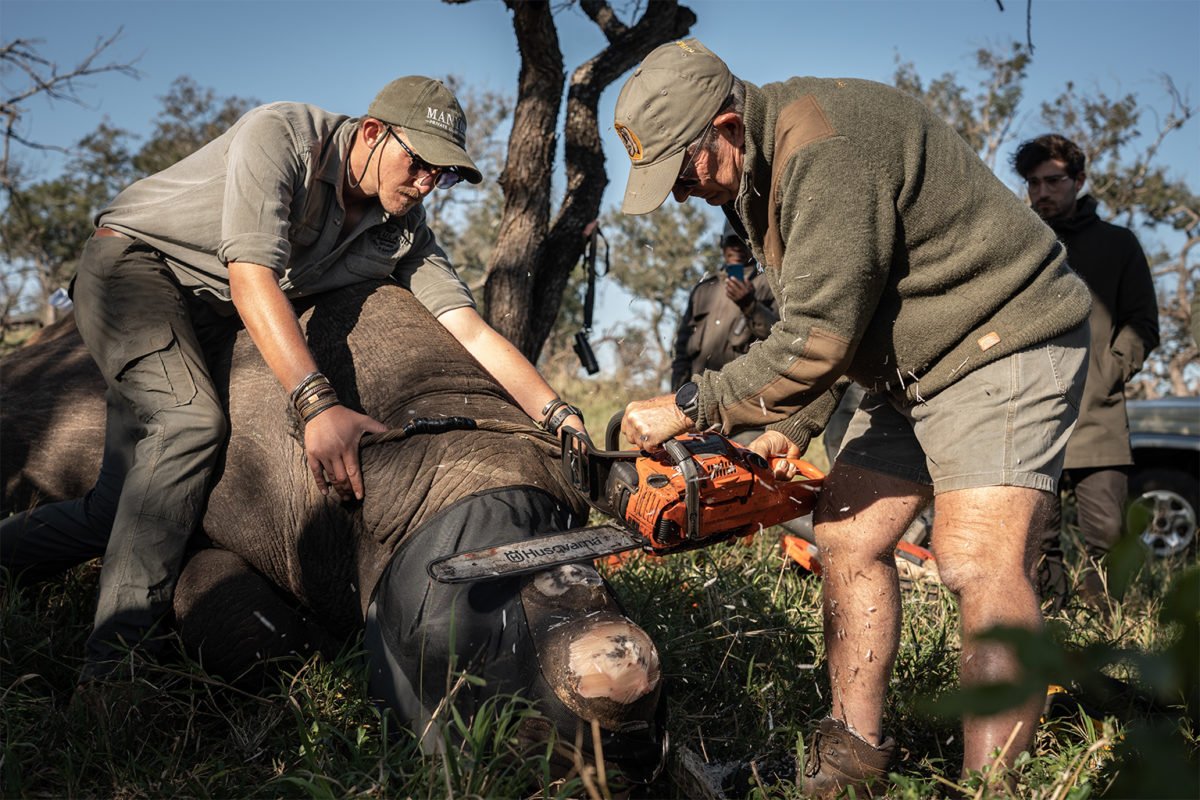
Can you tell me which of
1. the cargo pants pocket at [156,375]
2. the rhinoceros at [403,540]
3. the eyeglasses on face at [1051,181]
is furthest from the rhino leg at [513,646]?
the eyeglasses on face at [1051,181]

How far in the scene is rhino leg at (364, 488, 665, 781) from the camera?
2.44 meters

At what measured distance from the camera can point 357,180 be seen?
3.77 m

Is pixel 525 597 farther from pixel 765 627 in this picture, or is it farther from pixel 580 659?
pixel 765 627

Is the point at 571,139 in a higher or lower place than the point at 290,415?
higher

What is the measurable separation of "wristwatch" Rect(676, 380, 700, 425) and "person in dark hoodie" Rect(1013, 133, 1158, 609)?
365 cm

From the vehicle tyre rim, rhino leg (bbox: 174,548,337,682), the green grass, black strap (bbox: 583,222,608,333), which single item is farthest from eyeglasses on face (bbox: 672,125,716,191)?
the vehicle tyre rim

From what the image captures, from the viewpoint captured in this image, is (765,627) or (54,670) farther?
(765,627)

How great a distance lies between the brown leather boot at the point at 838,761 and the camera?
3018 mm

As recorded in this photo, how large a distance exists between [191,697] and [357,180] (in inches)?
72.3

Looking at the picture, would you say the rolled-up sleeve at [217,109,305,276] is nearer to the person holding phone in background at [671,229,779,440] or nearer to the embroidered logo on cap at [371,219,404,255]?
the embroidered logo on cap at [371,219,404,255]

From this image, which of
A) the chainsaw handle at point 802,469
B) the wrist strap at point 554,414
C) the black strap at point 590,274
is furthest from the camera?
the black strap at point 590,274

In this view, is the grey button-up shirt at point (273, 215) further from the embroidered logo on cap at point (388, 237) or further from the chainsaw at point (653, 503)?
the chainsaw at point (653, 503)

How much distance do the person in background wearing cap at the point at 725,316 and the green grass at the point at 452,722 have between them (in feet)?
8.99

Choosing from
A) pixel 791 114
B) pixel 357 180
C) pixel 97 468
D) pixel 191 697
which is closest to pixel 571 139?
pixel 357 180
